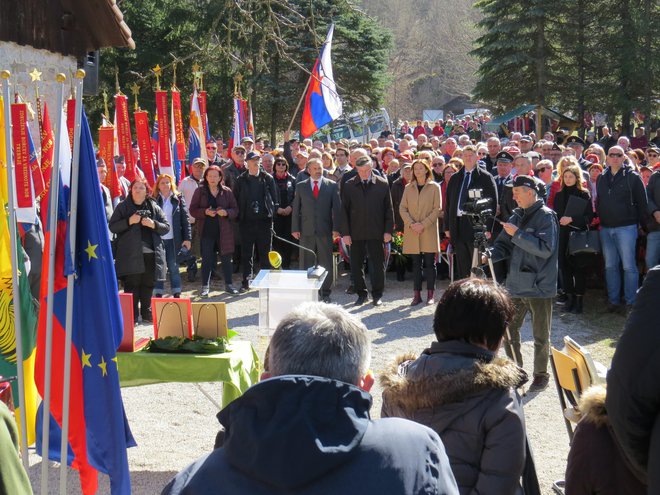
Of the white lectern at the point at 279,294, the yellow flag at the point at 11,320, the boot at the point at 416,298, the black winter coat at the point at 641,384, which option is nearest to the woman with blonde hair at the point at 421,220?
the boot at the point at 416,298

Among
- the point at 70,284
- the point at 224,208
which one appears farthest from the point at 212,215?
the point at 70,284

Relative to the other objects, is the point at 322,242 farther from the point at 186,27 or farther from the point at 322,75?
the point at 186,27

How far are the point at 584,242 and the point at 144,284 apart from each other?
5.67 metres

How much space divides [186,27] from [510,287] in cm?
1996

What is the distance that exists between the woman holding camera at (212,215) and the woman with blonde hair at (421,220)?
253 cm

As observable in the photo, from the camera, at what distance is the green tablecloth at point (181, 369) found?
18.9 ft

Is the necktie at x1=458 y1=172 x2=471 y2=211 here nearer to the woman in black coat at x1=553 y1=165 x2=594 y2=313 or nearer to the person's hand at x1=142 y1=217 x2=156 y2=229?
the woman in black coat at x1=553 y1=165 x2=594 y2=313

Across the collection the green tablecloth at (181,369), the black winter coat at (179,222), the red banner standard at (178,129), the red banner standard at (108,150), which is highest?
the red banner standard at (178,129)

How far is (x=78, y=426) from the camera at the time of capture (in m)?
5.08

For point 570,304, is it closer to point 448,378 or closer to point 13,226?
point 13,226

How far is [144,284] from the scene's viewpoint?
10.4 meters

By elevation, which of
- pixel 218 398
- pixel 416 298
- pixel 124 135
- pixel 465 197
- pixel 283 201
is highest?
pixel 124 135

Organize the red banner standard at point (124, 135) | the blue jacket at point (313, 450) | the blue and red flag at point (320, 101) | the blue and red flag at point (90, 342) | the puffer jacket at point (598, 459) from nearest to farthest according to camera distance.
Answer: the blue jacket at point (313, 450) → the puffer jacket at point (598, 459) → the blue and red flag at point (90, 342) → the red banner standard at point (124, 135) → the blue and red flag at point (320, 101)

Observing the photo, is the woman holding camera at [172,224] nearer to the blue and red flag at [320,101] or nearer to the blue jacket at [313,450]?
the blue and red flag at [320,101]
